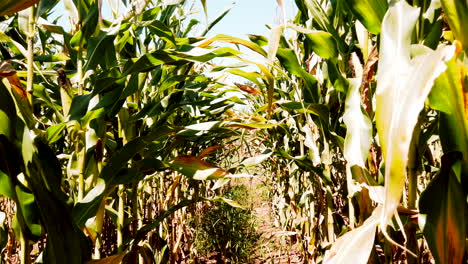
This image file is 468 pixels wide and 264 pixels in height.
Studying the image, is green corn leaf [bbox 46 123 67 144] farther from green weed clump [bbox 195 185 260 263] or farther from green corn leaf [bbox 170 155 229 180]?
green weed clump [bbox 195 185 260 263]

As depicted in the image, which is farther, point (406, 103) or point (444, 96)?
point (444, 96)

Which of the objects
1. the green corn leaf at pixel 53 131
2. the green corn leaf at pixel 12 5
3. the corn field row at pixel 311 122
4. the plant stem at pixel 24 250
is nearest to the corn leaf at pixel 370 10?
the corn field row at pixel 311 122

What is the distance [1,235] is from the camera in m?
1.00

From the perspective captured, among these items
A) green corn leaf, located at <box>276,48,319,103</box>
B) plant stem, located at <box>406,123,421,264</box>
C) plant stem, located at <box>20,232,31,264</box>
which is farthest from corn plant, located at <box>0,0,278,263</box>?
plant stem, located at <box>406,123,421,264</box>

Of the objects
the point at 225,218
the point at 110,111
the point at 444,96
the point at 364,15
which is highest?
the point at 364,15

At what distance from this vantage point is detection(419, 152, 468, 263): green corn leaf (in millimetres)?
715

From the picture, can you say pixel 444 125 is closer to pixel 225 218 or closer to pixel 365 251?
pixel 365 251

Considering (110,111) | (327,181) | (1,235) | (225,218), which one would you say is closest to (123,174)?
(110,111)

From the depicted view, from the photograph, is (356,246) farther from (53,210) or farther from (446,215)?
(53,210)

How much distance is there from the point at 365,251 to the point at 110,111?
0.85 meters

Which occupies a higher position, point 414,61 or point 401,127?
point 414,61

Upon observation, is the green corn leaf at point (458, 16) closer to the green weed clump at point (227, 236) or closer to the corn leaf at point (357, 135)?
the corn leaf at point (357, 135)

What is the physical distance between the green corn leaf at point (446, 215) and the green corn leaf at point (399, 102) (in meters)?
0.23

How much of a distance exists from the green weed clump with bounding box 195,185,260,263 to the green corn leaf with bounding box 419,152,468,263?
2531mm
